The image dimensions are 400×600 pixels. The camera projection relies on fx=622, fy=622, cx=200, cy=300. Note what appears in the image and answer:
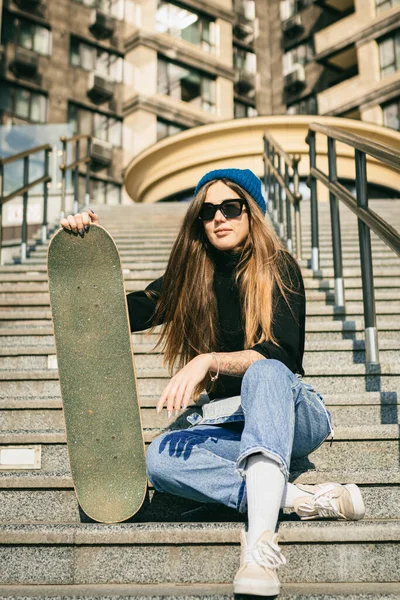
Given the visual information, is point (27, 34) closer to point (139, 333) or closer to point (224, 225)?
point (139, 333)

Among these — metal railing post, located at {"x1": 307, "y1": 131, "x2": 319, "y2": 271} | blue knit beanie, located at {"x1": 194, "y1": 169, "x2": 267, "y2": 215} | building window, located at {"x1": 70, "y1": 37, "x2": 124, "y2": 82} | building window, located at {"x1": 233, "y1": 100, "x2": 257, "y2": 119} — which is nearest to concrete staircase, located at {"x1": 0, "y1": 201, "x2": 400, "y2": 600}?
blue knit beanie, located at {"x1": 194, "y1": 169, "x2": 267, "y2": 215}

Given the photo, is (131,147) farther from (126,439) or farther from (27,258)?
(126,439)

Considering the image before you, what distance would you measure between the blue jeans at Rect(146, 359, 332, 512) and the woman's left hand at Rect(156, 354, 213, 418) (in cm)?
16

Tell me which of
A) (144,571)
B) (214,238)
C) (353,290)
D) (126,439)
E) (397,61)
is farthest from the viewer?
(397,61)

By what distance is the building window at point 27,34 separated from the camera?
864 inches

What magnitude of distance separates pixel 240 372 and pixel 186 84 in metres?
23.5

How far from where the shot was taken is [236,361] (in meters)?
1.91

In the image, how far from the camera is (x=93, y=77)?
2338cm

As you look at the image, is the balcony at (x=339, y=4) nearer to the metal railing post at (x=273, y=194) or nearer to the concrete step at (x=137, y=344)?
the metal railing post at (x=273, y=194)

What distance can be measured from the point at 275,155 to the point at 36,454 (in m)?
5.55

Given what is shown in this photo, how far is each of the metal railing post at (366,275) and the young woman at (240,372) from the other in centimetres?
94

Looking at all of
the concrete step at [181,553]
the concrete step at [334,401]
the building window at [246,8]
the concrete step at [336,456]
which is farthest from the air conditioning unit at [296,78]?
the concrete step at [181,553]

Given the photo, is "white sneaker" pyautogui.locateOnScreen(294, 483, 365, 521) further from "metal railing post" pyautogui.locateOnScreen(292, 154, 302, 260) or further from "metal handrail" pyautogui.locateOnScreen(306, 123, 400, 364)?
"metal railing post" pyautogui.locateOnScreen(292, 154, 302, 260)

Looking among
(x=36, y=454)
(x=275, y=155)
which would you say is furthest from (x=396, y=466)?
(x=275, y=155)
